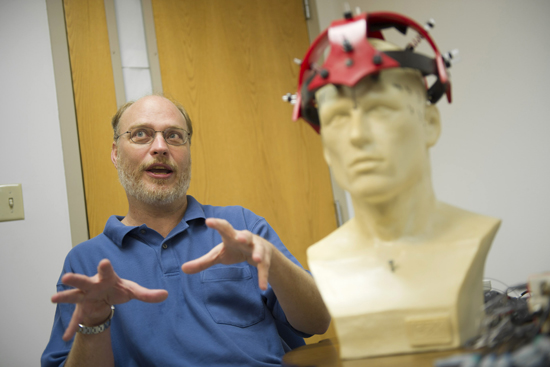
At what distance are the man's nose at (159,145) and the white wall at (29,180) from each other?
547mm

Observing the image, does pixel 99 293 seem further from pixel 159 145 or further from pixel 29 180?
pixel 29 180

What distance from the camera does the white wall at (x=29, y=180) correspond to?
159 cm

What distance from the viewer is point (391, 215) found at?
2.75 ft

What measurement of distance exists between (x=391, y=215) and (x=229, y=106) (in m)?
1.39

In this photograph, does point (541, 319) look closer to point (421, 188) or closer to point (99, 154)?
point (421, 188)

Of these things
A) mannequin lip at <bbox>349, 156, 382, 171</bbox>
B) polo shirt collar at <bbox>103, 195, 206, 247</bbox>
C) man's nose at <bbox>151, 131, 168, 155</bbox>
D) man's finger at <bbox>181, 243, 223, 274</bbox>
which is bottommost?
man's finger at <bbox>181, 243, 223, 274</bbox>

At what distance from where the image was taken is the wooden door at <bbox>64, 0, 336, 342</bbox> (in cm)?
181

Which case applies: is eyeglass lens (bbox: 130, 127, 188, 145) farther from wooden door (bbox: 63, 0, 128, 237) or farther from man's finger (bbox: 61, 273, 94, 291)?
man's finger (bbox: 61, 273, 94, 291)

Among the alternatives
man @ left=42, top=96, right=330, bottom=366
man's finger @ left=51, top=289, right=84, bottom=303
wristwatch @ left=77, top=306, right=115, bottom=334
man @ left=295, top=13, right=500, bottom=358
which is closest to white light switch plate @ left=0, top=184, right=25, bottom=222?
man @ left=42, top=96, right=330, bottom=366

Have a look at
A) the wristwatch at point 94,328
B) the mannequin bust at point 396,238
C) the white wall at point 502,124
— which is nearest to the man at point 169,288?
the wristwatch at point 94,328

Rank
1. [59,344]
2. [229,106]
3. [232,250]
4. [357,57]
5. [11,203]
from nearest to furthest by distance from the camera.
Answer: [357,57]
[232,250]
[59,344]
[11,203]
[229,106]

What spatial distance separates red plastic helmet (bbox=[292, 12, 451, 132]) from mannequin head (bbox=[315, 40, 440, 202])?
0.03 meters

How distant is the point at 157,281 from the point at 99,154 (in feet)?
2.61

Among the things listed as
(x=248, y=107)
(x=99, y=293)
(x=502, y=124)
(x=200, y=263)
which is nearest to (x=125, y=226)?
(x=99, y=293)
